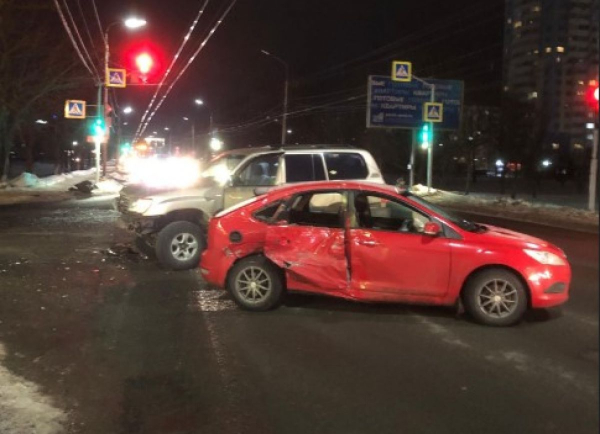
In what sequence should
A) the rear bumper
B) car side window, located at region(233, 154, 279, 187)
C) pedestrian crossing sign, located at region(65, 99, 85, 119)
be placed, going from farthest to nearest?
pedestrian crossing sign, located at region(65, 99, 85, 119)
car side window, located at region(233, 154, 279, 187)
the rear bumper

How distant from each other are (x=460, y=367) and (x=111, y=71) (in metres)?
25.3

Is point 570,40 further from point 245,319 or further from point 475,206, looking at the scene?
point 475,206

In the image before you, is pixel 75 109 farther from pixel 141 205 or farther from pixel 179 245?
pixel 179 245

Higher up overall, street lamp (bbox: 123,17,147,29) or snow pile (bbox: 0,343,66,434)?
street lamp (bbox: 123,17,147,29)

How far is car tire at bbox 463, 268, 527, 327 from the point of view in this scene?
275 inches

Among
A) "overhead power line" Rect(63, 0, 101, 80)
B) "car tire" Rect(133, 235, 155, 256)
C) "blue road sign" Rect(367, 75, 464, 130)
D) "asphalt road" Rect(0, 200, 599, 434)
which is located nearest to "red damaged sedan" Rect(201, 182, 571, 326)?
"asphalt road" Rect(0, 200, 599, 434)

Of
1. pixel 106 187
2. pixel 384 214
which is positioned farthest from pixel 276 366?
pixel 106 187

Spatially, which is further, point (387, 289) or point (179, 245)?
point (179, 245)

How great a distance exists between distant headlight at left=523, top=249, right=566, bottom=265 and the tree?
24.8 m

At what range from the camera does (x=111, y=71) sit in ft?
92.3

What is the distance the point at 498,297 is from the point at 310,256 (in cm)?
198

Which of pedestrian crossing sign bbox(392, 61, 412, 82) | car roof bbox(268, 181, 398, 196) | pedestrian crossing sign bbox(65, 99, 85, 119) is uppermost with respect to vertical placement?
pedestrian crossing sign bbox(392, 61, 412, 82)

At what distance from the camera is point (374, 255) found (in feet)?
23.4

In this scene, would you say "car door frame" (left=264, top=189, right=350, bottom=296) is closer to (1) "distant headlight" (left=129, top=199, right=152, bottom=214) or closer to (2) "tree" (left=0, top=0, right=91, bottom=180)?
(1) "distant headlight" (left=129, top=199, right=152, bottom=214)
